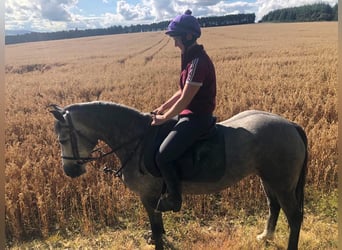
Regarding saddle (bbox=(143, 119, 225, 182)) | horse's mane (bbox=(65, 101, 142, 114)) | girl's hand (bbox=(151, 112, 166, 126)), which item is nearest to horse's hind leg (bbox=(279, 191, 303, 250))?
saddle (bbox=(143, 119, 225, 182))

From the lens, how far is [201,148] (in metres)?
3.58

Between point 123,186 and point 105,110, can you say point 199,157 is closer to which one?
point 105,110

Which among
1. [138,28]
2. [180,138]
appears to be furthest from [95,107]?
[138,28]

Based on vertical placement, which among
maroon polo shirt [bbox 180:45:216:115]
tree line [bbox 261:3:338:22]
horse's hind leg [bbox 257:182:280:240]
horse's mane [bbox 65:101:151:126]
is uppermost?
tree line [bbox 261:3:338:22]

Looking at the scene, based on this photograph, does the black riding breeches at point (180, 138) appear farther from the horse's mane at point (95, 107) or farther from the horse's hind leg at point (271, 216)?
the horse's hind leg at point (271, 216)

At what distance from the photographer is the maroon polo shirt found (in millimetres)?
3277

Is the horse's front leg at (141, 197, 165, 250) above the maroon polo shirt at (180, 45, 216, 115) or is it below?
below

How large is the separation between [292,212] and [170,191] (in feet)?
4.77

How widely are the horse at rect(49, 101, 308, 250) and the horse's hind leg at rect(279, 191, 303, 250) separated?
0.04 feet

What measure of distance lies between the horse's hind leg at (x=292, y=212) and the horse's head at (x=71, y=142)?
2.22 m

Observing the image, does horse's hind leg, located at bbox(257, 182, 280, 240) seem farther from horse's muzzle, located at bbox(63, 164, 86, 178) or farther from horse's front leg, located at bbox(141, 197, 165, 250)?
horse's muzzle, located at bbox(63, 164, 86, 178)

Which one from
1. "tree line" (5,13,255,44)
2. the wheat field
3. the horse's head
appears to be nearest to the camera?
the horse's head

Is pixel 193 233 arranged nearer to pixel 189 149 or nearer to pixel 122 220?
pixel 122 220

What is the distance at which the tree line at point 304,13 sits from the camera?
6.62 m
